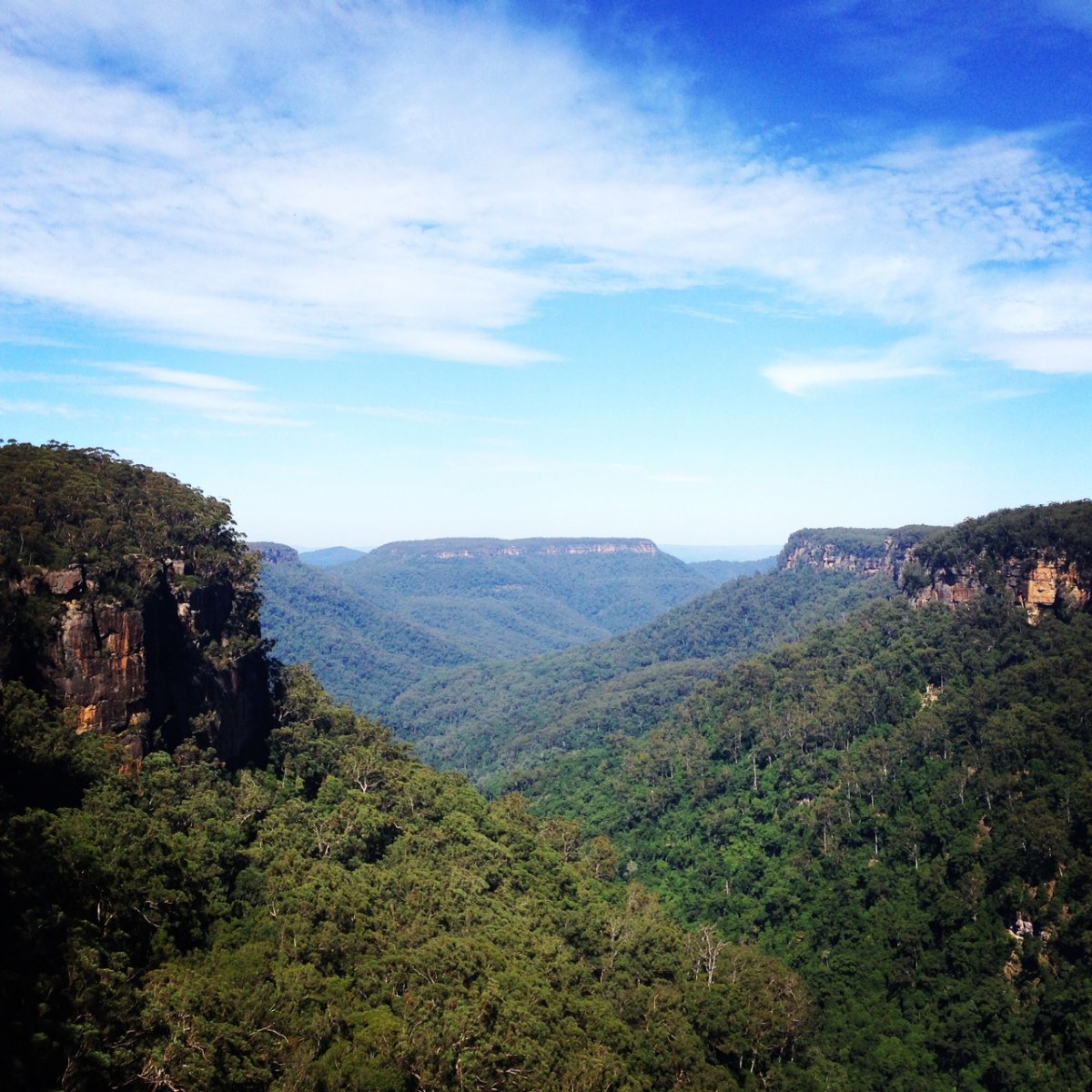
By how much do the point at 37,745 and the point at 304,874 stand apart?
11356 millimetres

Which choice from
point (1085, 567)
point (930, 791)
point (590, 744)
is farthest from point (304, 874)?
point (590, 744)

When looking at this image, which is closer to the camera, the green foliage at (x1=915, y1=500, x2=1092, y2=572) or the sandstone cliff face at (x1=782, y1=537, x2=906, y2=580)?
the green foliage at (x1=915, y1=500, x2=1092, y2=572)

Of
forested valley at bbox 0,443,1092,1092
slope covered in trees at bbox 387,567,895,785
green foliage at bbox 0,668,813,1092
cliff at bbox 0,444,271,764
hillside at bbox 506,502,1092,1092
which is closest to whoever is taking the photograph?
green foliage at bbox 0,668,813,1092

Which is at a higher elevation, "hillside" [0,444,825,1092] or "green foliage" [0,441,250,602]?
"green foliage" [0,441,250,602]

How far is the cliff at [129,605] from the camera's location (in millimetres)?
35625

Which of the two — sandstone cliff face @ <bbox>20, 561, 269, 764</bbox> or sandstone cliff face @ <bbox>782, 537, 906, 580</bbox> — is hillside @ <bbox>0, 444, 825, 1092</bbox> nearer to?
sandstone cliff face @ <bbox>20, 561, 269, 764</bbox>

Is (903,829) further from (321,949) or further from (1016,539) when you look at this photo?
(321,949)

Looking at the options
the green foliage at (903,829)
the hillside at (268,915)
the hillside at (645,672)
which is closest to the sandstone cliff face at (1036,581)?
the green foliage at (903,829)

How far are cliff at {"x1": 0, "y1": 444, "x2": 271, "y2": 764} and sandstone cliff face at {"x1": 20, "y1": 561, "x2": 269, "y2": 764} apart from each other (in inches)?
2.1

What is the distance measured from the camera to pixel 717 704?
94812mm

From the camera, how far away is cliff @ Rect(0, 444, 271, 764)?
35625 millimetres

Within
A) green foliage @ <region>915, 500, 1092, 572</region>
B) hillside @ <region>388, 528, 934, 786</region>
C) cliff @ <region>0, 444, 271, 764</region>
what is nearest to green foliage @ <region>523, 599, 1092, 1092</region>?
green foliage @ <region>915, 500, 1092, 572</region>

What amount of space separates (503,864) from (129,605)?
77.1 ft

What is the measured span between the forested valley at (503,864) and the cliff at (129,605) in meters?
0.17
